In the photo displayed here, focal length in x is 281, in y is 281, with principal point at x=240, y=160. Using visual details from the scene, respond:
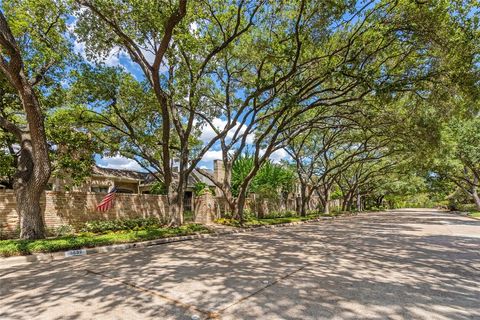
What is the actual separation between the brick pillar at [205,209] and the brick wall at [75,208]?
8.16ft

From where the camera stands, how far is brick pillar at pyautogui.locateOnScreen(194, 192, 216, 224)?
18.0m

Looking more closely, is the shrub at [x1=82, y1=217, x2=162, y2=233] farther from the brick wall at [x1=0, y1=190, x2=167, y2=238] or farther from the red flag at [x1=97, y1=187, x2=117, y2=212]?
the red flag at [x1=97, y1=187, x2=117, y2=212]

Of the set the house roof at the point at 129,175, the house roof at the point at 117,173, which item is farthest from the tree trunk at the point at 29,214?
the house roof at the point at 129,175

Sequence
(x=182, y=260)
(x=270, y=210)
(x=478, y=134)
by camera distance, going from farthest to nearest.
Result: 1. (x=270, y=210)
2. (x=478, y=134)
3. (x=182, y=260)

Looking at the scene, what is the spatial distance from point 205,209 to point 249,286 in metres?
13.8

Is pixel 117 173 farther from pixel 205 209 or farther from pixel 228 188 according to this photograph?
pixel 228 188

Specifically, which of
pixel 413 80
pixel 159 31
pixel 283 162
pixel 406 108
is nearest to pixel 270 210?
pixel 283 162

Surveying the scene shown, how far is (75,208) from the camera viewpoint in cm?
1315

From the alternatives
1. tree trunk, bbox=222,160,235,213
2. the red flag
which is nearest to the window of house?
the red flag

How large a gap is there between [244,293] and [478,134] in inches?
1019

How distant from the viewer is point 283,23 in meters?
11.5

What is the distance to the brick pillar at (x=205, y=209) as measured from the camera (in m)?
18.0

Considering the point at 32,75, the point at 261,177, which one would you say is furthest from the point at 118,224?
the point at 261,177

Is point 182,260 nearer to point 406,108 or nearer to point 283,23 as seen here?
point 283,23
